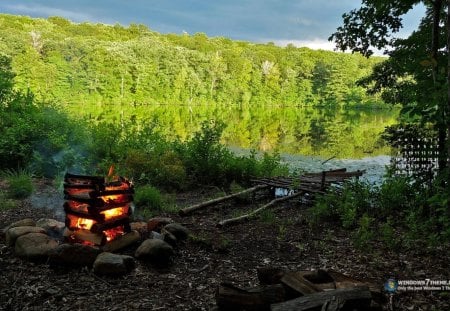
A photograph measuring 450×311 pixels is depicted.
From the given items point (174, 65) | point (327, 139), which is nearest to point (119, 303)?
point (327, 139)

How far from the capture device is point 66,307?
4324 millimetres

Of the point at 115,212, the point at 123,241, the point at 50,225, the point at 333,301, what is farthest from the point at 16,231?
the point at 333,301

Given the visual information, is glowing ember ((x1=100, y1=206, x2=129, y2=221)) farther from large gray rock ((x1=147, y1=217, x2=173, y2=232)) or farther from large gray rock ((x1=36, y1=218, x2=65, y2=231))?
large gray rock ((x1=36, y1=218, x2=65, y2=231))

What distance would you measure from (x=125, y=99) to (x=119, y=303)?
6572 centimetres

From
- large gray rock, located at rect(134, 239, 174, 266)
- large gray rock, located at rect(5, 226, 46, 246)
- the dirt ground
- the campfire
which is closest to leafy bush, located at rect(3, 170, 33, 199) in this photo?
the dirt ground

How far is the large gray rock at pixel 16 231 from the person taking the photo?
19.5 ft

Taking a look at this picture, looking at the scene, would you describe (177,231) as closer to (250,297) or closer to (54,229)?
(54,229)

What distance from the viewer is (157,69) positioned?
236ft

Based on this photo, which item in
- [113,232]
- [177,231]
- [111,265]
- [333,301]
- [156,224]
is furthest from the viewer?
[156,224]

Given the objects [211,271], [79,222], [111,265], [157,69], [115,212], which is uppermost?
[157,69]

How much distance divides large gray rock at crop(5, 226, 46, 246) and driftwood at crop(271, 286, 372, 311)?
4.25m

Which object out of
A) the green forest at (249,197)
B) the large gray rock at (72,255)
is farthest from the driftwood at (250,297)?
the large gray rock at (72,255)

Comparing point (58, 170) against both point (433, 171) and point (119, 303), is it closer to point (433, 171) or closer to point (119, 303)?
point (119, 303)

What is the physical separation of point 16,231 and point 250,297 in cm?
413
